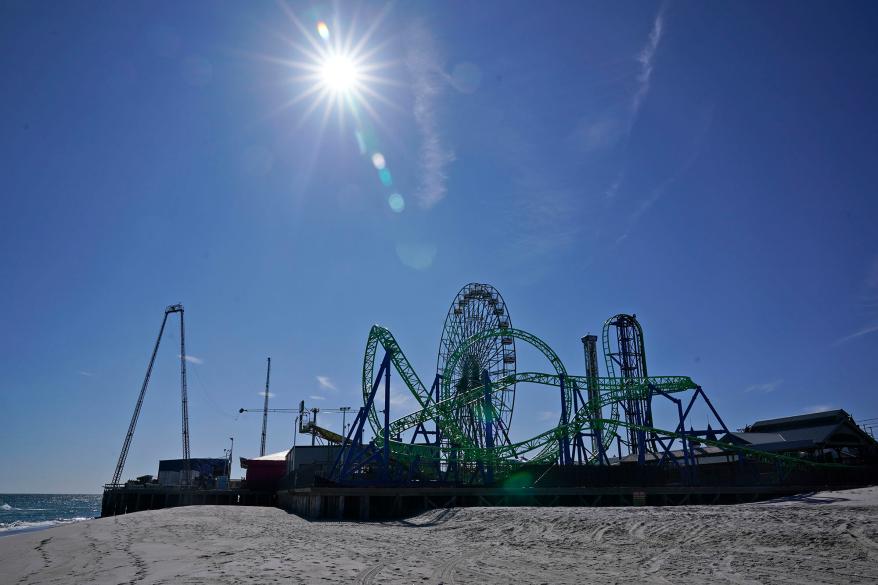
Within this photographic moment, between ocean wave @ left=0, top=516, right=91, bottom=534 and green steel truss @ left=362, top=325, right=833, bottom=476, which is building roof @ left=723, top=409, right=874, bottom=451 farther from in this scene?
ocean wave @ left=0, top=516, right=91, bottom=534

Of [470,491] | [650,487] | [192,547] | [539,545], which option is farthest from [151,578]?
[650,487]

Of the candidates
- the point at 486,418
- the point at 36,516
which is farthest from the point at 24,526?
the point at 486,418

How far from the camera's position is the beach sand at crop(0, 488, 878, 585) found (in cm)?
997

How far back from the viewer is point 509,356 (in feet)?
130

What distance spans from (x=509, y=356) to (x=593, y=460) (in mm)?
9842

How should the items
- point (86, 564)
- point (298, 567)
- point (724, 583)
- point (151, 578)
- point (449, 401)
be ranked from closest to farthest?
point (724, 583), point (151, 578), point (298, 567), point (86, 564), point (449, 401)

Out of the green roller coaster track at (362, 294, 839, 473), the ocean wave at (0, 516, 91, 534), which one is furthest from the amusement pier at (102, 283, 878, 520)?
the ocean wave at (0, 516, 91, 534)

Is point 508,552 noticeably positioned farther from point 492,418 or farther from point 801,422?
point 801,422

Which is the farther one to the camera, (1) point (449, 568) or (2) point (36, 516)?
(2) point (36, 516)

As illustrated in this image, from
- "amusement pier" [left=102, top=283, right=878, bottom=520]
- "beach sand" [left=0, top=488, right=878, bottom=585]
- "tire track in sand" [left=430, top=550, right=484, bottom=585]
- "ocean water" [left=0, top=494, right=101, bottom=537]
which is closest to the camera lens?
"tire track in sand" [left=430, top=550, right=484, bottom=585]

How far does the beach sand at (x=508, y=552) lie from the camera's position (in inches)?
392

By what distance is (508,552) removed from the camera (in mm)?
13664

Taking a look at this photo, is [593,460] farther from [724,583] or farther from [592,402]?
[724,583]

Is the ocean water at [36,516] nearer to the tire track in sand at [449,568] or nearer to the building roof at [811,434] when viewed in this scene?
the tire track in sand at [449,568]
